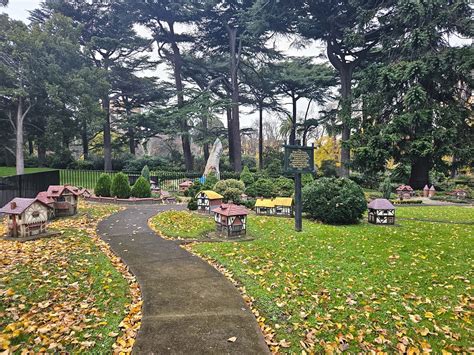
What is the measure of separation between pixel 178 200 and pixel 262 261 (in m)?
9.57

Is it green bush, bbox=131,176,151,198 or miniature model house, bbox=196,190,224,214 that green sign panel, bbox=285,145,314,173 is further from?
green bush, bbox=131,176,151,198

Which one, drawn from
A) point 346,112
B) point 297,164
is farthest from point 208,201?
point 346,112

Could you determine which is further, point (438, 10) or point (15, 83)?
point (15, 83)

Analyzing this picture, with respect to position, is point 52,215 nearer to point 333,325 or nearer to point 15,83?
point 333,325

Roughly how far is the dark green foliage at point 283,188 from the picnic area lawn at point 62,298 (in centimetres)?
1173

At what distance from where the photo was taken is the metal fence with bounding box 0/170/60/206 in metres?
10.9

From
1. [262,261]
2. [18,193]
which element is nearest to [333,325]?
[262,261]

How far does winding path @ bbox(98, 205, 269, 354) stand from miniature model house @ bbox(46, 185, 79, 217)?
3.98m

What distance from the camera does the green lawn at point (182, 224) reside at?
8.16 m

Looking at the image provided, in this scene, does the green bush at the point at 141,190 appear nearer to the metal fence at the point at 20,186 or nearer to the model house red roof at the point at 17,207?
the metal fence at the point at 20,186

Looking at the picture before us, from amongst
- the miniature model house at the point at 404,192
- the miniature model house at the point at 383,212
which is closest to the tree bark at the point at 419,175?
the miniature model house at the point at 404,192


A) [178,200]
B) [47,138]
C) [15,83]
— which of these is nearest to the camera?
[178,200]

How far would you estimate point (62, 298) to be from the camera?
167 inches

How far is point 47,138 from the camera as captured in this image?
71.8 feet
